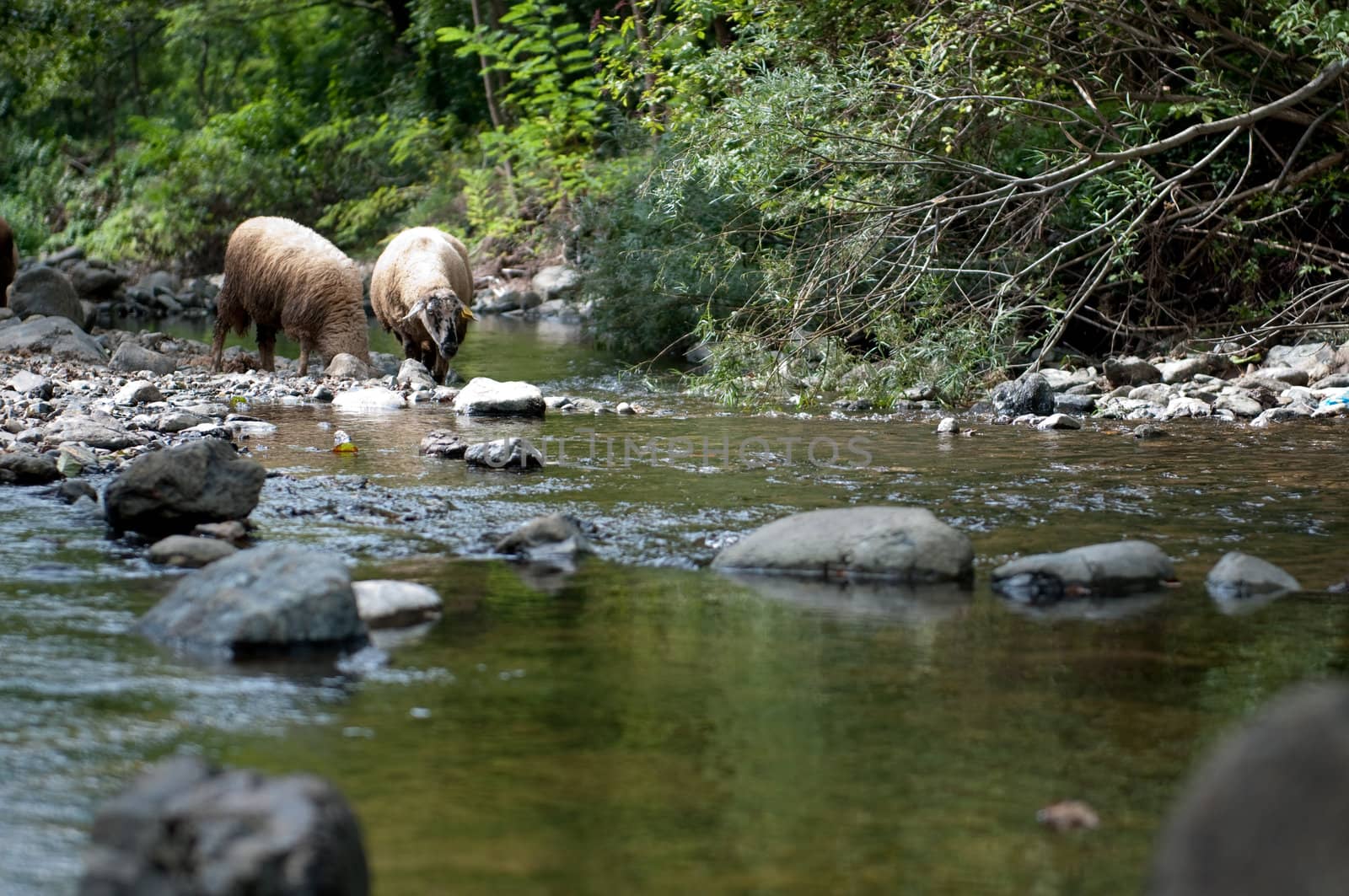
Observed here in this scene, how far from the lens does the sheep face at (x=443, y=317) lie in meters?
13.6

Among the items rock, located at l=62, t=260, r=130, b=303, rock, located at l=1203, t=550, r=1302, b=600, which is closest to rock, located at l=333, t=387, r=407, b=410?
rock, located at l=1203, t=550, r=1302, b=600

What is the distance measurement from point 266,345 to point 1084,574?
1143cm

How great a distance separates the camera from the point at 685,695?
4.45 metres

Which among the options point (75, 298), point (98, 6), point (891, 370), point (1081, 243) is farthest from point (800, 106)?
point (98, 6)

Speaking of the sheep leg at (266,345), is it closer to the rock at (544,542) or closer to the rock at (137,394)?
the rock at (137,394)

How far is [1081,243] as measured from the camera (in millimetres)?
14078

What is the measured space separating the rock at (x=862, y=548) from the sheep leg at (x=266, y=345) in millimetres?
10051

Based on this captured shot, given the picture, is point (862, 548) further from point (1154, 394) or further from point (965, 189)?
point (965, 189)

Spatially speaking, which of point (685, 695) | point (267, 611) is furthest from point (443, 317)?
point (685, 695)

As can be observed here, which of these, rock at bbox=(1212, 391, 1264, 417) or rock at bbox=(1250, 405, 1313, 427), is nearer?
rock at bbox=(1250, 405, 1313, 427)

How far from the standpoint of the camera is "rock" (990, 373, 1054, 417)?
11.7m

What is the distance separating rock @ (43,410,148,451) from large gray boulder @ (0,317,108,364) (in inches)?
229

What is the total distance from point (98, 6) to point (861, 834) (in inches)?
1116

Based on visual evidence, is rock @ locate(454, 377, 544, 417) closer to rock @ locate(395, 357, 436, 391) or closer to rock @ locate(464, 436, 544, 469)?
rock @ locate(395, 357, 436, 391)
